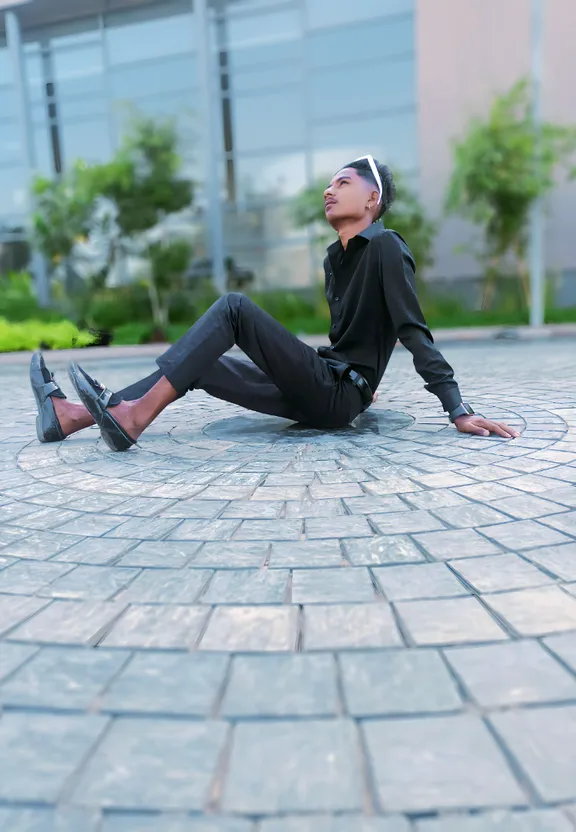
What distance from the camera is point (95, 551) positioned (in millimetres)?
2105

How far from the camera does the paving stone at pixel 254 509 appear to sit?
7.75ft

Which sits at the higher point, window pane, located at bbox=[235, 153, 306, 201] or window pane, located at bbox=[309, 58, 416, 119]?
window pane, located at bbox=[309, 58, 416, 119]

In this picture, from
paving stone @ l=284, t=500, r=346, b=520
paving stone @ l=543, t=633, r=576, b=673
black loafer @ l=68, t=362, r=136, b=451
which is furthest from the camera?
black loafer @ l=68, t=362, r=136, b=451

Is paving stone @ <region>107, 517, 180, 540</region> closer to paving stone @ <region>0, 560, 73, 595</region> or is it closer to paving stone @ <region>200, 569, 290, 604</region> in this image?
paving stone @ <region>0, 560, 73, 595</region>

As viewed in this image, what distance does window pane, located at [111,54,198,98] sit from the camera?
16.9 metres

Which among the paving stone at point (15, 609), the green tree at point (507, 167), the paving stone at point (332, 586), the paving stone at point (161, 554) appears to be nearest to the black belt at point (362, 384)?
the paving stone at point (161, 554)

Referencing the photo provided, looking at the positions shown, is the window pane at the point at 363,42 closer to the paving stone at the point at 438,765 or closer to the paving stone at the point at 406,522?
the paving stone at the point at 406,522

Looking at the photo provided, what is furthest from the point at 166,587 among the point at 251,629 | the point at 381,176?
the point at 381,176

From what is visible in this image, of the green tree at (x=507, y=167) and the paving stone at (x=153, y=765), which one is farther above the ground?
the green tree at (x=507, y=167)

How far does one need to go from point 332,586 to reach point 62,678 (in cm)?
71

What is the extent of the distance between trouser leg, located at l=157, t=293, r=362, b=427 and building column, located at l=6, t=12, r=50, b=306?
1579 cm

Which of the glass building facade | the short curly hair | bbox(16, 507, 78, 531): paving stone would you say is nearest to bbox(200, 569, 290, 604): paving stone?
bbox(16, 507, 78, 531): paving stone

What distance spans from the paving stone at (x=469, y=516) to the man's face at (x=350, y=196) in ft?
5.60

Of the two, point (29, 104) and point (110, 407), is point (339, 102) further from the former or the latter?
point (110, 407)
